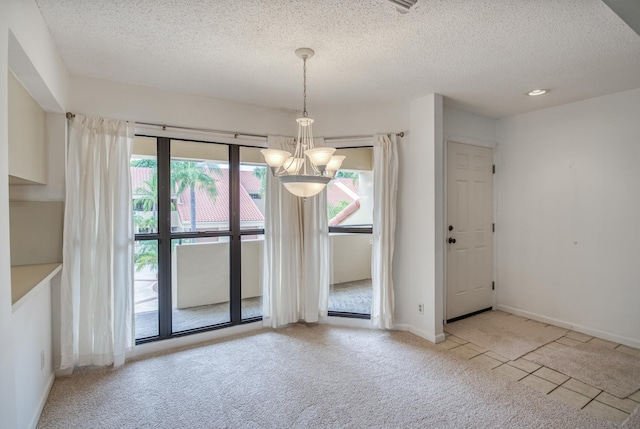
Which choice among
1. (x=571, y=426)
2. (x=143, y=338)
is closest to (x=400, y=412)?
(x=571, y=426)

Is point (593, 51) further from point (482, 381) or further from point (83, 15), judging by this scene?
point (83, 15)

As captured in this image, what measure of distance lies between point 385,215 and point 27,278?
121 inches

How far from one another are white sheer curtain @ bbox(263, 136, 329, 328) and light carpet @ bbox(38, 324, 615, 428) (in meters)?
0.58

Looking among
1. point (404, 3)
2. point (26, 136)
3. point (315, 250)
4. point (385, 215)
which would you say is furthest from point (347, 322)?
point (26, 136)

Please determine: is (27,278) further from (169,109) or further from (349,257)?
(349,257)

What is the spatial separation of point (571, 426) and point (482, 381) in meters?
0.61

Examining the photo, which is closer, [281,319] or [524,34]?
[524,34]

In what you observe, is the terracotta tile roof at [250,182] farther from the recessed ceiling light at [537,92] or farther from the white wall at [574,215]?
the white wall at [574,215]

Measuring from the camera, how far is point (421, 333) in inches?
135

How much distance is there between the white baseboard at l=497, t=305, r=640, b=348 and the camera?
3203mm

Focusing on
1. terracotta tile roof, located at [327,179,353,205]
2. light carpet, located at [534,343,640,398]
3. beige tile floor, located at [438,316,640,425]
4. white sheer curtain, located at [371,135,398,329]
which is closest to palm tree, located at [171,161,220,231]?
terracotta tile roof, located at [327,179,353,205]

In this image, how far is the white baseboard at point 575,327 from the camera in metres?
3.20

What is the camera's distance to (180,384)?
2.53m

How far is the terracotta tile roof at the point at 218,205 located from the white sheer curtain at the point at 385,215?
4.64ft
